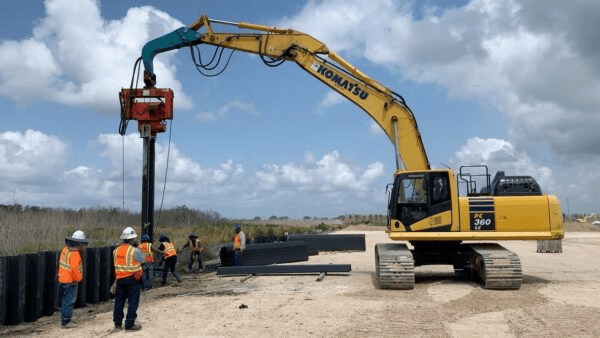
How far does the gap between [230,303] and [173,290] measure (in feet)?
10.9

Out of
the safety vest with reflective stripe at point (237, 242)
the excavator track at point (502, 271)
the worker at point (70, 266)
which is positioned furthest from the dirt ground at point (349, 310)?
the safety vest with reflective stripe at point (237, 242)

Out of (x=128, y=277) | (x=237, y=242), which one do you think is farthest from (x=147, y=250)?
(x=128, y=277)

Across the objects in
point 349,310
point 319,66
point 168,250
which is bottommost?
point 349,310

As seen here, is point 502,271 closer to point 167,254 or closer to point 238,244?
point 167,254

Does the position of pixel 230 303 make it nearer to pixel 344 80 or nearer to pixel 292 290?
pixel 292 290

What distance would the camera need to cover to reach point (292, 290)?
14180 mm

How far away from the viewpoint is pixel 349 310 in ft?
36.4

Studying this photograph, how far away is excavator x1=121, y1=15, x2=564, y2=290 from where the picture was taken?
1407 centimetres

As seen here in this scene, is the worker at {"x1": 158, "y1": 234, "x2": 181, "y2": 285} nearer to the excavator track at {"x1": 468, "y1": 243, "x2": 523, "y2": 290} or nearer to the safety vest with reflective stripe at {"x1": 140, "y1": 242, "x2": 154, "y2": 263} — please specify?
the safety vest with reflective stripe at {"x1": 140, "y1": 242, "x2": 154, "y2": 263}

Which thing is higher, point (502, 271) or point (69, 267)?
point (69, 267)

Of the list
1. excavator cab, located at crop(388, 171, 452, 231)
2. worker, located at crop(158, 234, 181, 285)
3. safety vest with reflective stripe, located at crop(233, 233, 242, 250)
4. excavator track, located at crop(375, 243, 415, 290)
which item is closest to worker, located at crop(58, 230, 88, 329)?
worker, located at crop(158, 234, 181, 285)

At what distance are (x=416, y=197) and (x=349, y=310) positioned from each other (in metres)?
4.50

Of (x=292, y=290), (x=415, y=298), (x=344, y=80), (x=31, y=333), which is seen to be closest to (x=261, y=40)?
(x=344, y=80)

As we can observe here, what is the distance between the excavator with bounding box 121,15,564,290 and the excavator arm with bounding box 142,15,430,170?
27 mm
